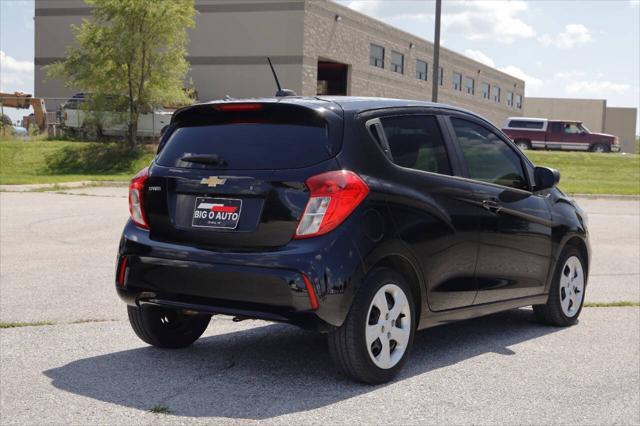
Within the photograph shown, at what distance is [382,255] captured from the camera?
509cm

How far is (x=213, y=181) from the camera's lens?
5172mm

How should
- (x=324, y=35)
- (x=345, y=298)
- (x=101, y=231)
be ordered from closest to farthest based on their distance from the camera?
(x=345, y=298)
(x=101, y=231)
(x=324, y=35)

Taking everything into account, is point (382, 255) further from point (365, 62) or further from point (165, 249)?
point (365, 62)

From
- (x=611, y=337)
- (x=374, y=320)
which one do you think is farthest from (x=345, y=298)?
(x=611, y=337)

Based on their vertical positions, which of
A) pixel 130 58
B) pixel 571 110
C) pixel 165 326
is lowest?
pixel 165 326

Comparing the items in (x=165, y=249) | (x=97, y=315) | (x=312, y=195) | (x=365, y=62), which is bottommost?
(x=97, y=315)

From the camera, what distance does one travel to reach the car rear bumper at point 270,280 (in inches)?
189

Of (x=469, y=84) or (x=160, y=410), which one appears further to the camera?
(x=469, y=84)

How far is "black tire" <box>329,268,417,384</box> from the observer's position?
196 inches

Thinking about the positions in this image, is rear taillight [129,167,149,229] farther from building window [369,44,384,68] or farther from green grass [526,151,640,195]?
building window [369,44,384,68]

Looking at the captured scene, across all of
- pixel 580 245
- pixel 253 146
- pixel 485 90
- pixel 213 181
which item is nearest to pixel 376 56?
pixel 485 90

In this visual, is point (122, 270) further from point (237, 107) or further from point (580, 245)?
point (580, 245)

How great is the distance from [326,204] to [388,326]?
35.4 inches

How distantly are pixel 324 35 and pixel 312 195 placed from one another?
1880 inches
